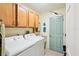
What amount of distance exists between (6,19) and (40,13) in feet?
9.18

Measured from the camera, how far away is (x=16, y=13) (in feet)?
7.16

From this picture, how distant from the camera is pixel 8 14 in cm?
187

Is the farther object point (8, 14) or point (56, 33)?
point (56, 33)

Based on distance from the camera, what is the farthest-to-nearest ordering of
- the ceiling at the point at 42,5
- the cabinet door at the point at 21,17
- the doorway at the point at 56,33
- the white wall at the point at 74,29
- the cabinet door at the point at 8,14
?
the doorway at the point at 56,33 → the ceiling at the point at 42,5 → the cabinet door at the point at 21,17 → the cabinet door at the point at 8,14 → the white wall at the point at 74,29

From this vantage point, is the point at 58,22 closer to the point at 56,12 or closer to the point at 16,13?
the point at 56,12

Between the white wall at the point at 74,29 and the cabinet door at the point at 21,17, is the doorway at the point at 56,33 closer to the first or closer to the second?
the cabinet door at the point at 21,17

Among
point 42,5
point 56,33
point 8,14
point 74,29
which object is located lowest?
point 56,33

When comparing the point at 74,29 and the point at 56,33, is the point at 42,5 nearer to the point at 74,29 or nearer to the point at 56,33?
the point at 56,33

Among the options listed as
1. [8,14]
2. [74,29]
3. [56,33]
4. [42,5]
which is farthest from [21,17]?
[56,33]

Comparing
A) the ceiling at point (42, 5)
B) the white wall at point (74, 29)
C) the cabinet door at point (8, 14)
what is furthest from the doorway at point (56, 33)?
the white wall at point (74, 29)

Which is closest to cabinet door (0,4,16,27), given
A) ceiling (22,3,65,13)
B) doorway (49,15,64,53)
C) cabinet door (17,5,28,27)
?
cabinet door (17,5,28,27)

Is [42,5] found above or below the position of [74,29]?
above

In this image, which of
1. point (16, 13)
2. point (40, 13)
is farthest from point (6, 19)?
point (40, 13)

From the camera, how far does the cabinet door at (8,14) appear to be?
1673 mm
